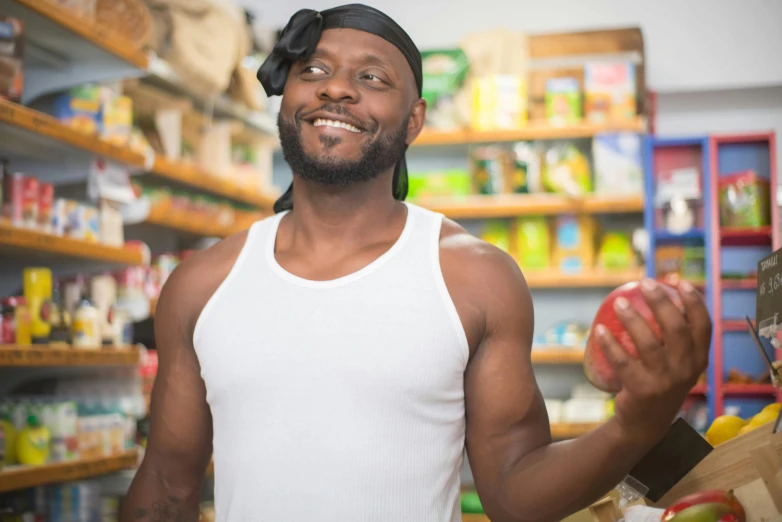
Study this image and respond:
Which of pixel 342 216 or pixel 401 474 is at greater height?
pixel 342 216

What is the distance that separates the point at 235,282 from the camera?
187 centimetres

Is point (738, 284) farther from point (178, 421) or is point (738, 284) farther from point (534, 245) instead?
point (178, 421)

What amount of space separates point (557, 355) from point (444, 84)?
185 centimetres

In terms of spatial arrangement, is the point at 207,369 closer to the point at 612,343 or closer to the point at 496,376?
the point at 496,376


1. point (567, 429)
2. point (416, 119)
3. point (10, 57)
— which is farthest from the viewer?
point (567, 429)

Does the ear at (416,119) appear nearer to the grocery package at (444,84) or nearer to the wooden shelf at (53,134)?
A: the wooden shelf at (53,134)

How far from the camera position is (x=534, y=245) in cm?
582

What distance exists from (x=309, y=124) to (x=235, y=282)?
1.14 feet

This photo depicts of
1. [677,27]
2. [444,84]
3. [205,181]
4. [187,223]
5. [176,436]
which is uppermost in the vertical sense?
[677,27]

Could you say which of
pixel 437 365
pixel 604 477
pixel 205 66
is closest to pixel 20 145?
pixel 205 66

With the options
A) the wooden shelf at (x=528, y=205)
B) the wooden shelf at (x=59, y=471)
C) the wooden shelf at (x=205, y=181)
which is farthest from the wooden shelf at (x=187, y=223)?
the wooden shelf at (x=528, y=205)

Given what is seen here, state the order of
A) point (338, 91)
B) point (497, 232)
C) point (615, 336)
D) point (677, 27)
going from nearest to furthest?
point (615, 336) → point (338, 91) → point (497, 232) → point (677, 27)

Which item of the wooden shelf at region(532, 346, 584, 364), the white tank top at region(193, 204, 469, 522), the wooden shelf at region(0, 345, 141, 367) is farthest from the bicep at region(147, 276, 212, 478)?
the wooden shelf at region(532, 346, 584, 364)

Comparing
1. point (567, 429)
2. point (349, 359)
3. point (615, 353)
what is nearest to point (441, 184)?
point (567, 429)
